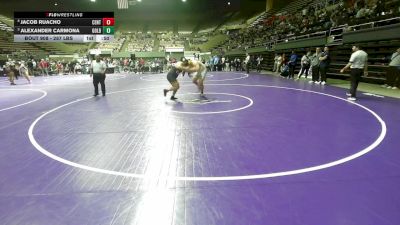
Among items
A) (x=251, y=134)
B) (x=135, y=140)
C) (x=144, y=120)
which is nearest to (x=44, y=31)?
(x=144, y=120)

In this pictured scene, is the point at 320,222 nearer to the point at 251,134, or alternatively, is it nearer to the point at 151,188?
the point at 151,188

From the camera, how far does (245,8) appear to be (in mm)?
46625

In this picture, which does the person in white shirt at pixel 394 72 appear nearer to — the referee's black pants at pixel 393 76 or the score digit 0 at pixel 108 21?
the referee's black pants at pixel 393 76

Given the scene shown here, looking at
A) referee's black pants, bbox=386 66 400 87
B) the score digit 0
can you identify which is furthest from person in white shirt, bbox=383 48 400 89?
the score digit 0

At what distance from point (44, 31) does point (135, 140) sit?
10919mm
